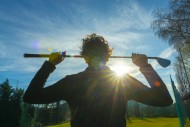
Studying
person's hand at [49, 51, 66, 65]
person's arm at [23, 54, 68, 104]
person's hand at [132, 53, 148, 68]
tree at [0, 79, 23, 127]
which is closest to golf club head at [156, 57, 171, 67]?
person's hand at [132, 53, 148, 68]

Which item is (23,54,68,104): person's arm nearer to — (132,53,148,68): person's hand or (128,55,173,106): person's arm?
(128,55,173,106): person's arm

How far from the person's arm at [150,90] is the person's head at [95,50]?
0.36 metres

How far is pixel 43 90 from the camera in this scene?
2.14 meters

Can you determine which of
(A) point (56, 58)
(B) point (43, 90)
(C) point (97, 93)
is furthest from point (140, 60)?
(B) point (43, 90)

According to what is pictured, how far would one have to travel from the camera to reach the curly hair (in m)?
2.45

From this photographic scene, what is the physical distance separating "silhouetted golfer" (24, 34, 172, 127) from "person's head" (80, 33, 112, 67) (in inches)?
2.7

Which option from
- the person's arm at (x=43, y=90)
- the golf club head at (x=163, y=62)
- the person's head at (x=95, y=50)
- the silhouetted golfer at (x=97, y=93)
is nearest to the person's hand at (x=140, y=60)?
the silhouetted golfer at (x=97, y=93)

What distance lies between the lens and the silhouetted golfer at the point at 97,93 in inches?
83.8

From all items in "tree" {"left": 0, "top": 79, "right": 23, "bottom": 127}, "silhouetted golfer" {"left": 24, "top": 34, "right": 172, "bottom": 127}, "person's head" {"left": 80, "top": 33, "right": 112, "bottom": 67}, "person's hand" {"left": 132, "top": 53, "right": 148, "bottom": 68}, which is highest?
"tree" {"left": 0, "top": 79, "right": 23, "bottom": 127}

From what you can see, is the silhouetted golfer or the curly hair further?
the curly hair

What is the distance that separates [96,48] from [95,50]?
27mm

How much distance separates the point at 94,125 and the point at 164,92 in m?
0.72

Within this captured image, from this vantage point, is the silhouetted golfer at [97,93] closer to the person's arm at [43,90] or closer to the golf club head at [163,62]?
the person's arm at [43,90]

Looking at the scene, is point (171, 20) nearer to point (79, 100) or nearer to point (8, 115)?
point (79, 100)
